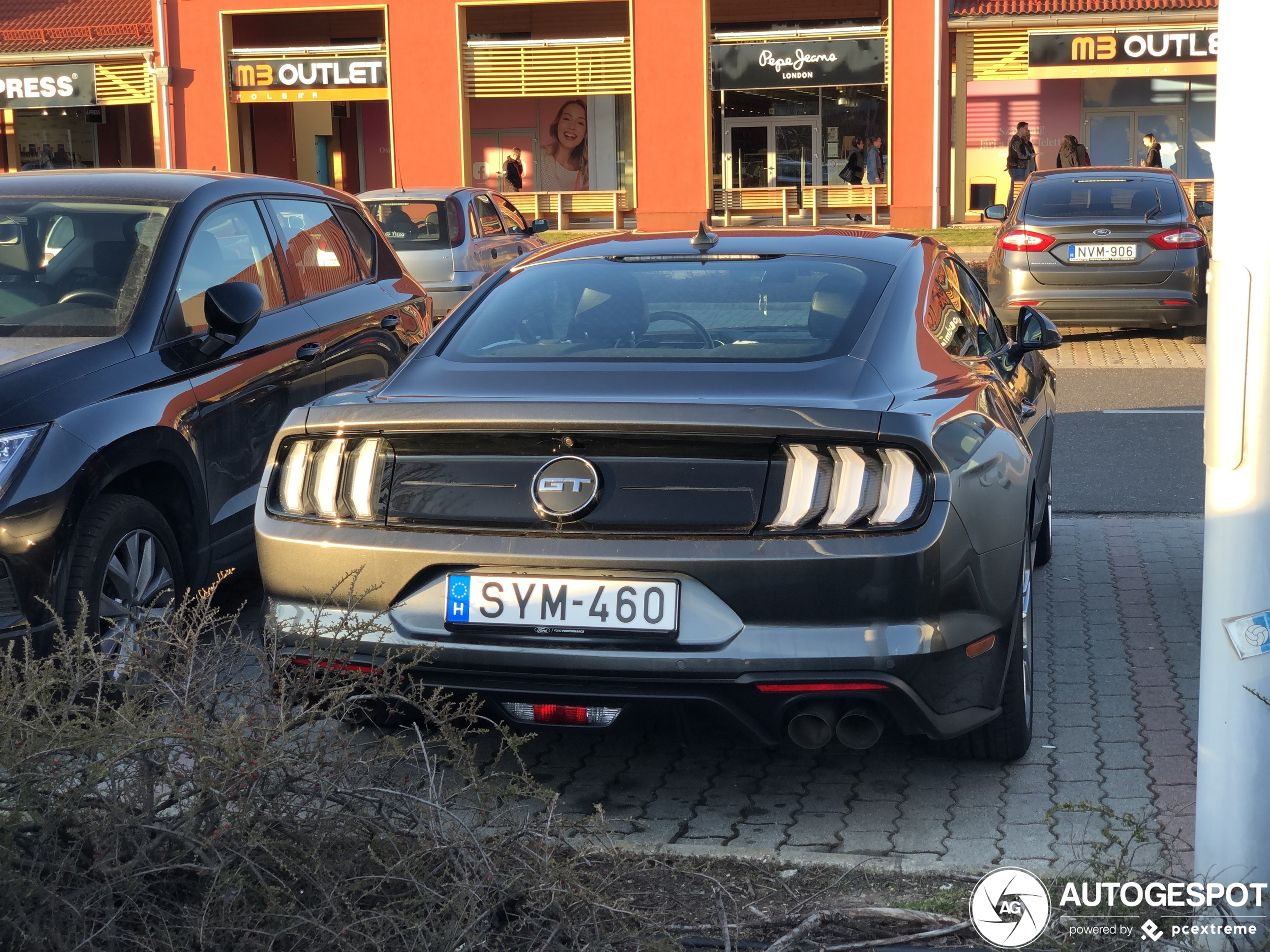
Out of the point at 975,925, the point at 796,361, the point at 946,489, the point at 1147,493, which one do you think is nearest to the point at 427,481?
the point at 796,361

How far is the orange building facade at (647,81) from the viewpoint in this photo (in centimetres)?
2817

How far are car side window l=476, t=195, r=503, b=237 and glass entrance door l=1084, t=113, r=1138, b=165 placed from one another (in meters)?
20.8

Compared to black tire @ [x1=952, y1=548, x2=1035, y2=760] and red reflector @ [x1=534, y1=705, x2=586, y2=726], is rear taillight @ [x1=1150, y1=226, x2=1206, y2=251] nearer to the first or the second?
black tire @ [x1=952, y1=548, x2=1035, y2=760]

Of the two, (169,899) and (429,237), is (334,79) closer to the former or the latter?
(429,237)

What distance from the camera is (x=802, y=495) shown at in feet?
11.3

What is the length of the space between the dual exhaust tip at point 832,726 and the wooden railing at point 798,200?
2602cm

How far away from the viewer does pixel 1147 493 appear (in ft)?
25.7

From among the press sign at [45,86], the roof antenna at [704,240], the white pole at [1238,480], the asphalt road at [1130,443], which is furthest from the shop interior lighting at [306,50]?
the white pole at [1238,480]

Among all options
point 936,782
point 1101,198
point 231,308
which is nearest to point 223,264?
point 231,308

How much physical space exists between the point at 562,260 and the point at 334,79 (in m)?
26.9

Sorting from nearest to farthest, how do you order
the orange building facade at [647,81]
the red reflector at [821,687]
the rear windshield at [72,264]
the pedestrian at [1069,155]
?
the red reflector at [821,687]
the rear windshield at [72,264]
the pedestrian at [1069,155]
the orange building facade at [647,81]

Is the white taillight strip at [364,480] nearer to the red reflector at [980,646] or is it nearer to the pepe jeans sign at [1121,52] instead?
the red reflector at [980,646]

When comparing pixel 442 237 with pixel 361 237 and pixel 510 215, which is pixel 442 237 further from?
pixel 361 237

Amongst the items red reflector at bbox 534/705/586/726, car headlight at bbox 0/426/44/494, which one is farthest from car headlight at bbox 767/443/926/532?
car headlight at bbox 0/426/44/494
